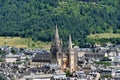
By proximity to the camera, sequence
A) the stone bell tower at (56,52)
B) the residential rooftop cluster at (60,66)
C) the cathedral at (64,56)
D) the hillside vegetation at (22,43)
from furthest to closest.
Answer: the hillside vegetation at (22,43) → the stone bell tower at (56,52) → the cathedral at (64,56) → the residential rooftop cluster at (60,66)

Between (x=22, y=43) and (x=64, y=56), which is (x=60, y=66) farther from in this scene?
(x=22, y=43)

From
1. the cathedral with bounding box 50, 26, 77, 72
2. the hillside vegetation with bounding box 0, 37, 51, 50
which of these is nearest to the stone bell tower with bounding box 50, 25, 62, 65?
the cathedral with bounding box 50, 26, 77, 72

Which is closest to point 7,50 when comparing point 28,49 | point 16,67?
point 28,49

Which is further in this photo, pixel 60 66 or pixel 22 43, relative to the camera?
pixel 22 43

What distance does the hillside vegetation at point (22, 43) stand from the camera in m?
178

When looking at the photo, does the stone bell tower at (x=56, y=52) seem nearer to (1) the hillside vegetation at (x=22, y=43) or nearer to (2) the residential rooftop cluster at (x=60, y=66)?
(2) the residential rooftop cluster at (x=60, y=66)

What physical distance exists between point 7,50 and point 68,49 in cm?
4335

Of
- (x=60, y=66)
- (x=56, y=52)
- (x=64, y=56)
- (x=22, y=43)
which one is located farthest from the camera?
(x=22, y=43)

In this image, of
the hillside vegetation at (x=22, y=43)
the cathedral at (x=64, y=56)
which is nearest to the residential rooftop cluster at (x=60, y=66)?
the cathedral at (x=64, y=56)

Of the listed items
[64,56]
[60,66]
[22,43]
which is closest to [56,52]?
[64,56]

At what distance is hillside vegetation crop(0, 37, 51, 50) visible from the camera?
17827cm

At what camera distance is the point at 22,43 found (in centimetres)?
18200

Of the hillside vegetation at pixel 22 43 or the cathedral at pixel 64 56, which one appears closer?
the cathedral at pixel 64 56

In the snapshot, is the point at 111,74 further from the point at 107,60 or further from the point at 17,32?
the point at 17,32
